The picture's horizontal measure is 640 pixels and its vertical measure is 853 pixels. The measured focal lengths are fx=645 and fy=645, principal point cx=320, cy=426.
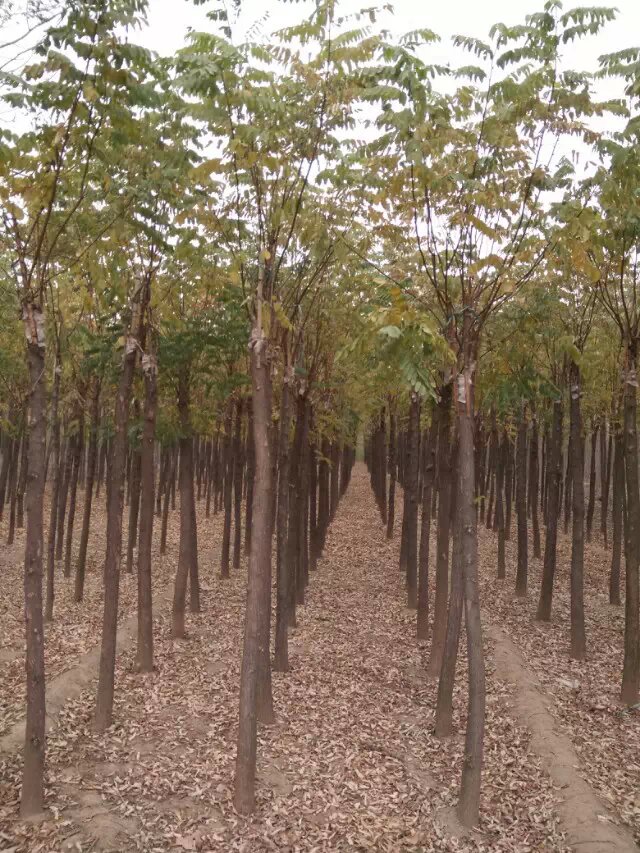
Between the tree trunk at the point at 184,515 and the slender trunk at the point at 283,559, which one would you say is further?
the tree trunk at the point at 184,515

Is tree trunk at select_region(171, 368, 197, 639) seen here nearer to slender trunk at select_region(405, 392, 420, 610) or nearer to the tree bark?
slender trunk at select_region(405, 392, 420, 610)

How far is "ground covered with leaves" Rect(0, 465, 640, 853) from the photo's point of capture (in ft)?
20.6

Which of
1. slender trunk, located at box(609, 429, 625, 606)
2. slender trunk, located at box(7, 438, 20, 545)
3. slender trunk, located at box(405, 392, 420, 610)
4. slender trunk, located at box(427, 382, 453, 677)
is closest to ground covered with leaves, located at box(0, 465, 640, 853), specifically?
slender trunk, located at box(427, 382, 453, 677)

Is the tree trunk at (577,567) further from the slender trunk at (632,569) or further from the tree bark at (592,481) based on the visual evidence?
the tree bark at (592,481)

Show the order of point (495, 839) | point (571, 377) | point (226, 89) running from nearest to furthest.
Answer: point (226, 89) → point (495, 839) → point (571, 377)

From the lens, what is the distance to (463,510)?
22.9ft

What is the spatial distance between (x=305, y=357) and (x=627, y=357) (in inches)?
236

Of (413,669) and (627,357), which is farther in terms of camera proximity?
(413,669)

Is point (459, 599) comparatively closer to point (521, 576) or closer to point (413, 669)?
point (413, 669)

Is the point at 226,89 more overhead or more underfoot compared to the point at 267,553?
more overhead

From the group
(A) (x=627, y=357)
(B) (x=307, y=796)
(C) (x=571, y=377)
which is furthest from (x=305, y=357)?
(B) (x=307, y=796)

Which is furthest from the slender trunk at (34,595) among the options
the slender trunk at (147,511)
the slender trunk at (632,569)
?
the slender trunk at (632,569)

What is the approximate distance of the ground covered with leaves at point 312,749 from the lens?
6266 millimetres

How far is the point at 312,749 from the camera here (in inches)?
318
